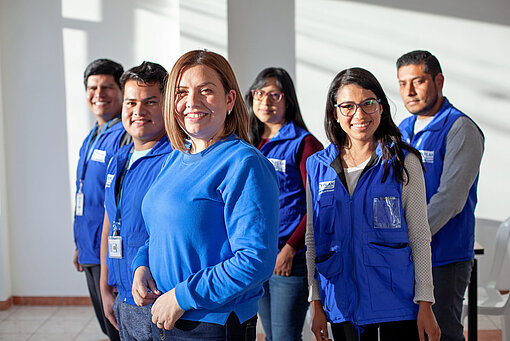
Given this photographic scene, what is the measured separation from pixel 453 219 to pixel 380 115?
89 centimetres

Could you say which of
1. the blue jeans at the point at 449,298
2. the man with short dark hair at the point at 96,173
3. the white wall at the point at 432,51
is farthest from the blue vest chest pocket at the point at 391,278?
the white wall at the point at 432,51

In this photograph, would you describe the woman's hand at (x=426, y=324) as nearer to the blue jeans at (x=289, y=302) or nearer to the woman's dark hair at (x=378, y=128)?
the woman's dark hair at (x=378, y=128)

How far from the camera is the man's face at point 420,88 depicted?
8.83 feet

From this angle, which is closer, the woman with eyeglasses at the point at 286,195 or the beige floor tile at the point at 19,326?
the woman with eyeglasses at the point at 286,195

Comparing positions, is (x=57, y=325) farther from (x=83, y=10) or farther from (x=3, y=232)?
(x=83, y=10)

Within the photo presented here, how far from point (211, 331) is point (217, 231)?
0.28 metres

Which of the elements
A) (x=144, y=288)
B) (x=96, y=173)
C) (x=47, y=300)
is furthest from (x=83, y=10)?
(x=144, y=288)

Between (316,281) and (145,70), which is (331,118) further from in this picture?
(145,70)

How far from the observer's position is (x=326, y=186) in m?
1.95

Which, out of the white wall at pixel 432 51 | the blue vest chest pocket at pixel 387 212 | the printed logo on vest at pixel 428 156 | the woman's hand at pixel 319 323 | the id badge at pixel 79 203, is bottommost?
the woman's hand at pixel 319 323

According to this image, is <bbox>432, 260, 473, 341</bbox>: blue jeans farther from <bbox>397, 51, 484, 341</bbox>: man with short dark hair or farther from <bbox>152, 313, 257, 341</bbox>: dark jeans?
<bbox>152, 313, 257, 341</bbox>: dark jeans

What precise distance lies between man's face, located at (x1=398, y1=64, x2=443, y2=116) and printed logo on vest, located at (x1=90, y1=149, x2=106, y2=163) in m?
1.56

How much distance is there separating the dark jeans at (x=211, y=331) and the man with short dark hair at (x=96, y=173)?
1319mm

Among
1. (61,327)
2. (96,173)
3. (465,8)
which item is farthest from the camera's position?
(465,8)
